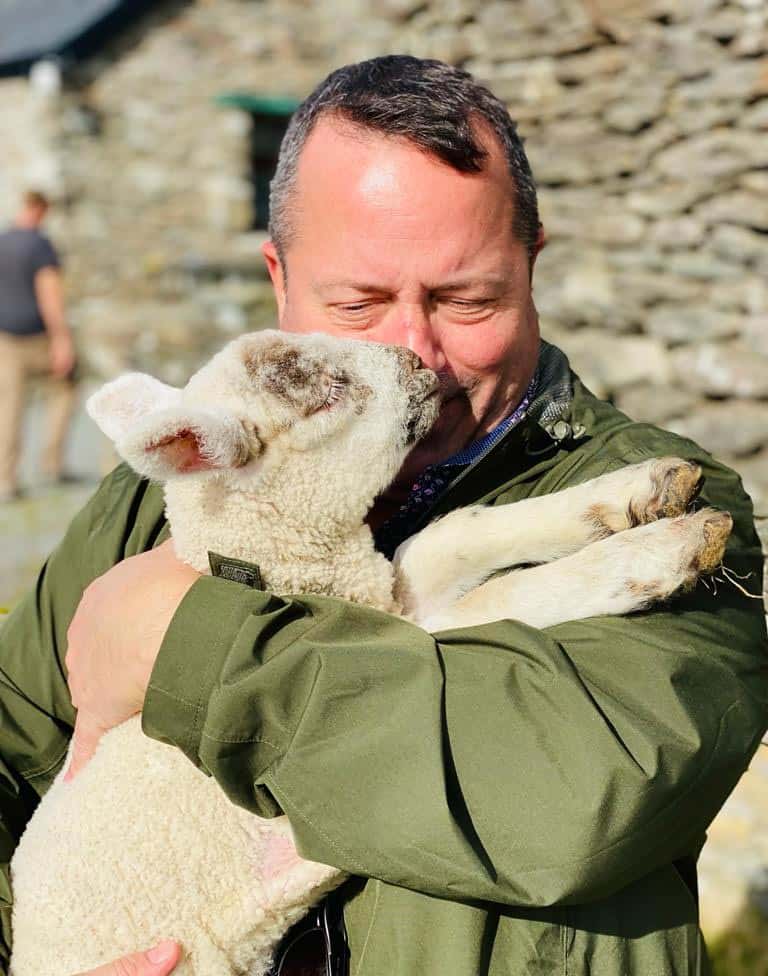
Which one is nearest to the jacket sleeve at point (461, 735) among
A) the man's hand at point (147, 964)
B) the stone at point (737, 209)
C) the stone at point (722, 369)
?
the man's hand at point (147, 964)

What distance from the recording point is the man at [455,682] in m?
1.91

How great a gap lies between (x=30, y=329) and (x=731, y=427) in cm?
806

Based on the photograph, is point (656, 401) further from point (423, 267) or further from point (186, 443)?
point (186, 443)

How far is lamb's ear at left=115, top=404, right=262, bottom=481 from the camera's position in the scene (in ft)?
7.21

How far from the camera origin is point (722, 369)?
684 centimetres

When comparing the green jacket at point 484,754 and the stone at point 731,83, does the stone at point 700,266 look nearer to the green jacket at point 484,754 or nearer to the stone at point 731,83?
the stone at point 731,83

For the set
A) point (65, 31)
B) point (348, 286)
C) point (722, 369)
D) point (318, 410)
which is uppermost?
point (348, 286)

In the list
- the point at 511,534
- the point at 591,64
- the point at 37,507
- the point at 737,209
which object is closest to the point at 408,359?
the point at 511,534

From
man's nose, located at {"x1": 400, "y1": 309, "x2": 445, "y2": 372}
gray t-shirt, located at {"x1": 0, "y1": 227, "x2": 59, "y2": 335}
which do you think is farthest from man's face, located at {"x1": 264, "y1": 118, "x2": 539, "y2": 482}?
gray t-shirt, located at {"x1": 0, "y1": 227, "x2": 59, "y2": 335}

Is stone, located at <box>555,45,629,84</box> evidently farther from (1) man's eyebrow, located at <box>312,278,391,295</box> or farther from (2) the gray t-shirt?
(2) the gray t-shirt

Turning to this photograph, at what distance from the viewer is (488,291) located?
8.75 ft

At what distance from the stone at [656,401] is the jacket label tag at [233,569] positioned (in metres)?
4.94

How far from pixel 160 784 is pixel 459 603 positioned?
0.69 metres

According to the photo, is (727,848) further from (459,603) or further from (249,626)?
(249,626)
